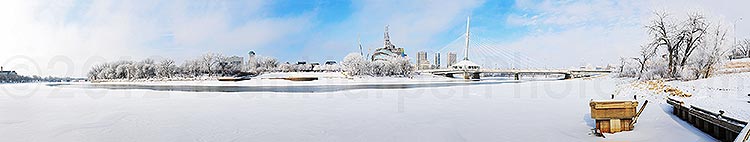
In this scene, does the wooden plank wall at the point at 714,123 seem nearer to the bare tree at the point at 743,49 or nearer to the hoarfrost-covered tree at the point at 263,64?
the bare tree at the point at 743,49

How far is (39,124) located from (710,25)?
129 feet

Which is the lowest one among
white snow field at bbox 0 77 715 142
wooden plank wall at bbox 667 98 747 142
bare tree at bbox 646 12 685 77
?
white snow field at bbox 0 77 715 142

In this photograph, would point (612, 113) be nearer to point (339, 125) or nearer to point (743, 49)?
point (339, 125)

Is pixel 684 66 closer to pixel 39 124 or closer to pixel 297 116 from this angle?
pixel 297 116

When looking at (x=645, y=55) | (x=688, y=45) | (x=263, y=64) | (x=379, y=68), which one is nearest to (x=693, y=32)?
(x=688, y=45)

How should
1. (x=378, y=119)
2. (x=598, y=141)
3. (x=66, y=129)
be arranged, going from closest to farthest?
(x=598, y=141)
(x=66, y=129)
(x=378, y=119)

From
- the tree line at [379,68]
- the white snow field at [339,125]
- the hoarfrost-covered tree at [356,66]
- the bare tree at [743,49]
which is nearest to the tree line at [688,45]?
the white snow field at [339,125]

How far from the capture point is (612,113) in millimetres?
9422

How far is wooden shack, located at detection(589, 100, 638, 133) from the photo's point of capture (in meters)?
9.35

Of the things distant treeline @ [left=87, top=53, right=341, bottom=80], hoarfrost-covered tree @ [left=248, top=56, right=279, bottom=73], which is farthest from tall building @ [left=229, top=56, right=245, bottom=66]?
hoarfrost-covered tree @ [left=248, top=56, right=279, bottom=73]

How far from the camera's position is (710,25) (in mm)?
29797

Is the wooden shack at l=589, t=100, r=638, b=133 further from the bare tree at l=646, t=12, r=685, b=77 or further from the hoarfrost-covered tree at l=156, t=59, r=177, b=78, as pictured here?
the hoarfrost-covered tree at l=156, t=59, r=177, b=78

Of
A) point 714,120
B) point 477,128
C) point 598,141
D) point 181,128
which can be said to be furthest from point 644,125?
point 181,128

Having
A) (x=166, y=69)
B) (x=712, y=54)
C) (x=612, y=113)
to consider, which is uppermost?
(x=712, y=54)
